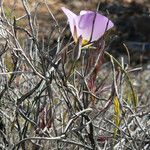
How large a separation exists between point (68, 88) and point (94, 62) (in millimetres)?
61

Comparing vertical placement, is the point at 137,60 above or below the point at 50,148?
below

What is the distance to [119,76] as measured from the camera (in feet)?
3.32

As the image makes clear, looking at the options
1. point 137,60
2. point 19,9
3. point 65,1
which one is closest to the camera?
point 137,60

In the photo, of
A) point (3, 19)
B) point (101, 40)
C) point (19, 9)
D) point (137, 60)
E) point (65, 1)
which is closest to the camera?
point (101, 40)

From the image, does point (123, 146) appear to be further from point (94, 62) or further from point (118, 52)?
point (118, 52)

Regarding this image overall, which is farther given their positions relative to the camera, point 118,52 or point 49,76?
point 118,52

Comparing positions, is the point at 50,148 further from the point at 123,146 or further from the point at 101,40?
the point at 101,40

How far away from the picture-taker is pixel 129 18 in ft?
18.0

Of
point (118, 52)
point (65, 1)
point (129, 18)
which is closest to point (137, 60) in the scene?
point (118, 52)

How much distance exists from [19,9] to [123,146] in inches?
167

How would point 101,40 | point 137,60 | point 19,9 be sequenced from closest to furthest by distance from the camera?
point 101,40, point 137,60, point 19,9

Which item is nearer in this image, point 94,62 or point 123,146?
point 94,62

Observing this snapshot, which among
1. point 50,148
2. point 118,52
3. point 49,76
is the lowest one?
point 118,52

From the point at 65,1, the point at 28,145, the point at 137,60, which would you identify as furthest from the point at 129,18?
the point at 28,145
